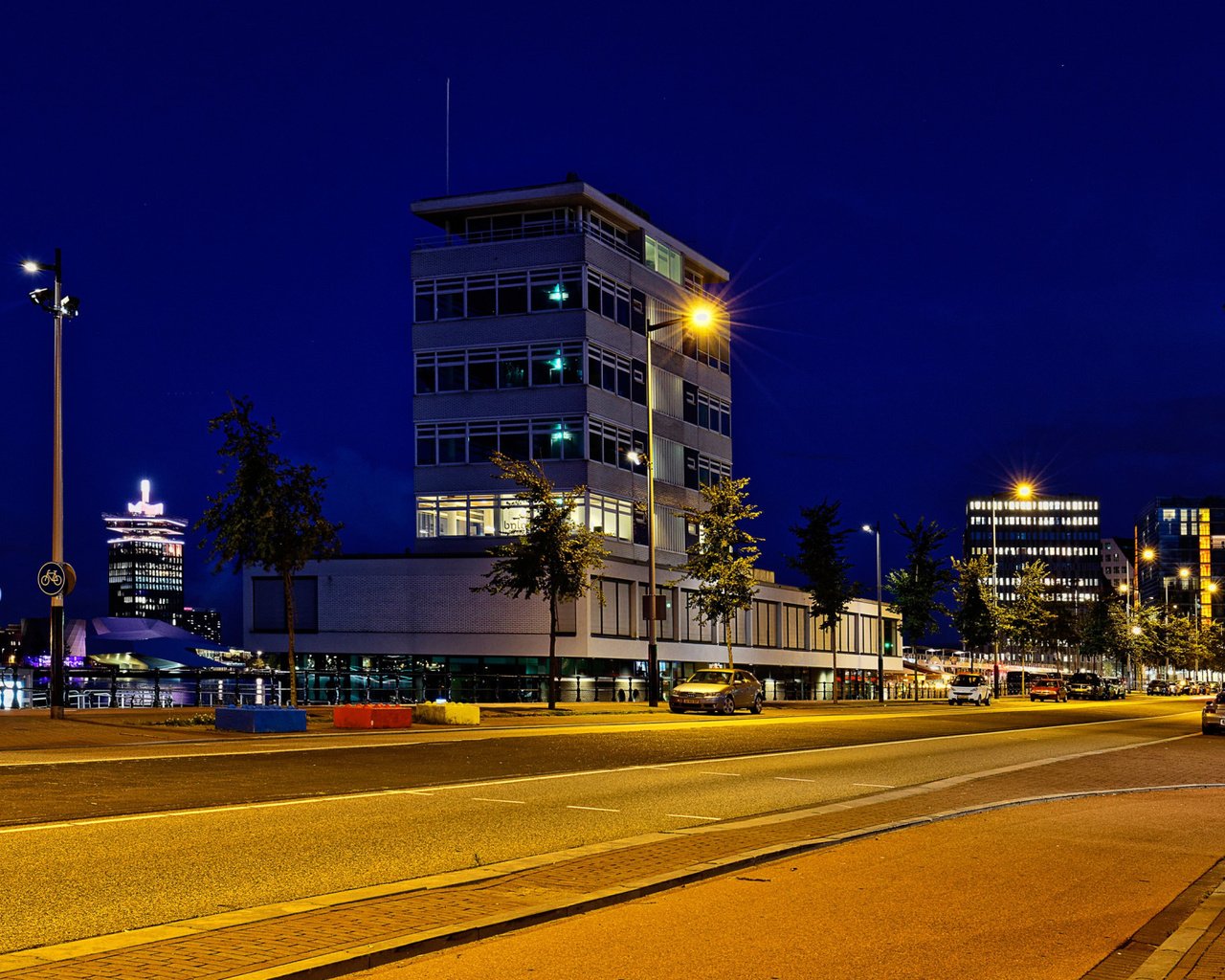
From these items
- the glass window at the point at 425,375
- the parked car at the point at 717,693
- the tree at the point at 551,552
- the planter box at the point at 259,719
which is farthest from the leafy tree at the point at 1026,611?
the planter box at the point at 259,719

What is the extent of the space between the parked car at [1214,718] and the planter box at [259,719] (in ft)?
78.8

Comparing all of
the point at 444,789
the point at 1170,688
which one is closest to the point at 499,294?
the point at 444,789

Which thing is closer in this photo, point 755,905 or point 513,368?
point 755,905

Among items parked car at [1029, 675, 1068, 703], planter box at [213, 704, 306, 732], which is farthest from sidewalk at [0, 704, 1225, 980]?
parked car at [1029, 675, 1068, 703]

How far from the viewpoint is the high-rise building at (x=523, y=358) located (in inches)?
2542

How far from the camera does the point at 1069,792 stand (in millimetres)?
18984

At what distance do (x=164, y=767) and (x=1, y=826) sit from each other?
20.4 feet

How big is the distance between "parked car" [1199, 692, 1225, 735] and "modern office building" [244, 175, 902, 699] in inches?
1057

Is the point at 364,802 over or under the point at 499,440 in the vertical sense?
under

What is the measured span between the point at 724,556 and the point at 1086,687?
146 ft

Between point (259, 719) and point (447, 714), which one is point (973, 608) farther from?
point (259, 719)

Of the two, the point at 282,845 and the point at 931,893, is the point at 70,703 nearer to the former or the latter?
the point at 282,845

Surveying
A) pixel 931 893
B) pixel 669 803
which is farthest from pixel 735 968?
pixel 669 803

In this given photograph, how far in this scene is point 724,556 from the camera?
56.8 metres
